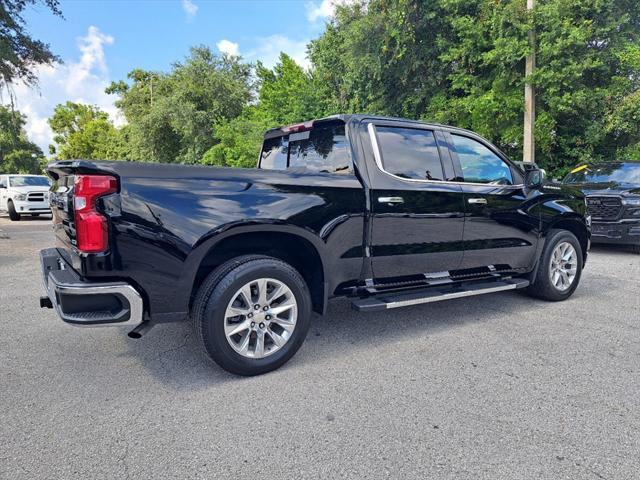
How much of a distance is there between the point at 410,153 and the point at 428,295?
50.7 inches

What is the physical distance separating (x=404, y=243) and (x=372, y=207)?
1.56ft

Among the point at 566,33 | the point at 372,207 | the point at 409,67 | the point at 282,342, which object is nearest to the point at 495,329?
the point at 372,207

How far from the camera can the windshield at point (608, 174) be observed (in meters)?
8.51

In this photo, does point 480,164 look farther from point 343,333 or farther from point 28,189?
point 28,189

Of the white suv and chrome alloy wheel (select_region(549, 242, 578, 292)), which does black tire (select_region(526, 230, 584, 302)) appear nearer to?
chrome alloy wheel (select_region(549, 242, 578, 292))

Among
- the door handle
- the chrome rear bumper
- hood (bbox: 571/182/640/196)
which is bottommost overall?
the chrome rear bumper

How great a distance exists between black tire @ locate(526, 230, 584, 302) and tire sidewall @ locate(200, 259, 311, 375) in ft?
9.83

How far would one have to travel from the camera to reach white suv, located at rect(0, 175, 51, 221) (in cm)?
1496

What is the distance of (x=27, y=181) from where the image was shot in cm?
1598

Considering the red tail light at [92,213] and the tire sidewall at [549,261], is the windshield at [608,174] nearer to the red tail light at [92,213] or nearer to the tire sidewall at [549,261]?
the tire sidewall at [549,261]

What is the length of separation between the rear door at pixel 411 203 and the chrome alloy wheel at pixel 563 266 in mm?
1546

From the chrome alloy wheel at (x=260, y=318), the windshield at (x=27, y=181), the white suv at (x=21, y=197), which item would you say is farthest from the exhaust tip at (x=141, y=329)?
the windshield at (x=27, y=181)

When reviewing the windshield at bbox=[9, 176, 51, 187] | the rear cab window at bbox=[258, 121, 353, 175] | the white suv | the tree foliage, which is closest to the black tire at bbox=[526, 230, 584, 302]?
the rear cab window at bbox=[258, 121, 353, 175]

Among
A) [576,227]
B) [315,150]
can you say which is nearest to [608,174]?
[576,227]
